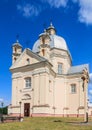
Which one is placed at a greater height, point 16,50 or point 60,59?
point 16,50

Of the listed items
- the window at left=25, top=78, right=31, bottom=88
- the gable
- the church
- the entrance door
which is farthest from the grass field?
the gable

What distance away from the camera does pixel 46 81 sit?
38344mm

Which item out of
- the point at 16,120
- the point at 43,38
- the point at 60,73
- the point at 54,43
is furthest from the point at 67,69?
the point at 16,120

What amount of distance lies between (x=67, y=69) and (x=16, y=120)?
21.1 m

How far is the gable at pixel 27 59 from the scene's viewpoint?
3992 cm

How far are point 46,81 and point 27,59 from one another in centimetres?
551

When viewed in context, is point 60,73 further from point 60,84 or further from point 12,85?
point 12,85

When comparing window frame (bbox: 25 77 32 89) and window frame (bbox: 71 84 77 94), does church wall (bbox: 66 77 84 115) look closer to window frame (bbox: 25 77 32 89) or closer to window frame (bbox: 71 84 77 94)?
window frame (bbox: 71 84 77 94)

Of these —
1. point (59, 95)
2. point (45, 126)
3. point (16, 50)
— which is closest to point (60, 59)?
point (59, 95)

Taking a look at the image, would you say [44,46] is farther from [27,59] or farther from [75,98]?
[75,98]

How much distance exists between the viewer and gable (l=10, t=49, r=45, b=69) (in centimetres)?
3992

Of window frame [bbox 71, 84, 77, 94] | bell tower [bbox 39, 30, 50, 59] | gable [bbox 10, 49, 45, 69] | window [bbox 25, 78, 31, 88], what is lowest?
window frame [bbox 71, 84, 77, 94]

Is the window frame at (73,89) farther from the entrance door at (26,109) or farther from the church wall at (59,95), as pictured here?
the entrance door at (26,109)

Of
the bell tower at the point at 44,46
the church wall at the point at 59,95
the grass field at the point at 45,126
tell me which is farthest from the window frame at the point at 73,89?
the grass field at the point at 45,126
